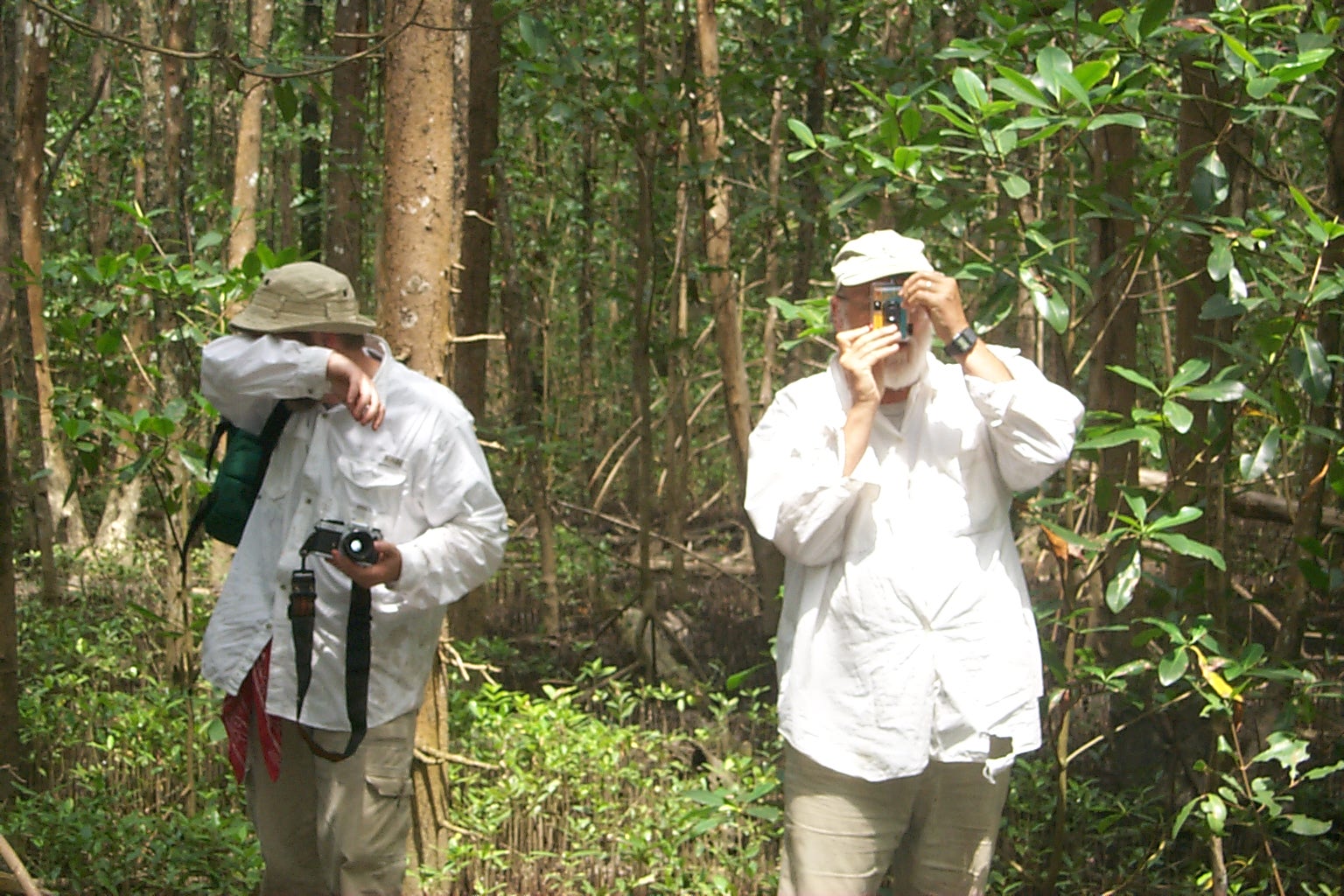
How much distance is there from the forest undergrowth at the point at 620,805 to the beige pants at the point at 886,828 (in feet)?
2.18

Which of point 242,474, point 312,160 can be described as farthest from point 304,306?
point 312,160

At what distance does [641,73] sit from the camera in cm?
655

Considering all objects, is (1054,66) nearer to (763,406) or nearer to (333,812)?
(333,812)

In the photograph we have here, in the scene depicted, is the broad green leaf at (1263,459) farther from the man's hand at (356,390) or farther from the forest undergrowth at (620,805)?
the man's hand at (356,390)

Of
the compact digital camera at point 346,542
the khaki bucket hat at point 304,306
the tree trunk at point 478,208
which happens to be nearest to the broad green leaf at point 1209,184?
the khaki bucket hat at point 304,306

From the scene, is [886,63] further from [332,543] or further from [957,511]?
[332,543]

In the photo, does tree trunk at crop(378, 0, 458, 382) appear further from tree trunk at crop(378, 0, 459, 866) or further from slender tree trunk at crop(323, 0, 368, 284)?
slender tree trunk at crop(323, 0, 368, 284)

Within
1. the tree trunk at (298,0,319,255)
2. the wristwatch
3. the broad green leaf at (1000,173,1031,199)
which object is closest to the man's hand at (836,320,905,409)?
the wristwatch

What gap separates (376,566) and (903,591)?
1052 mm

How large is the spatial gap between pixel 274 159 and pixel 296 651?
739 inches

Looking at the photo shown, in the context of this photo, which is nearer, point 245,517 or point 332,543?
point 332,543

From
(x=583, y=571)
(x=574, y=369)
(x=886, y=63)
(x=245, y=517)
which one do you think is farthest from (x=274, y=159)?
(x=245, y=517)

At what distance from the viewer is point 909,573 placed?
2.70m

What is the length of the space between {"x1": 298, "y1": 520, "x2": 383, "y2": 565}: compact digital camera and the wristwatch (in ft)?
3.99
